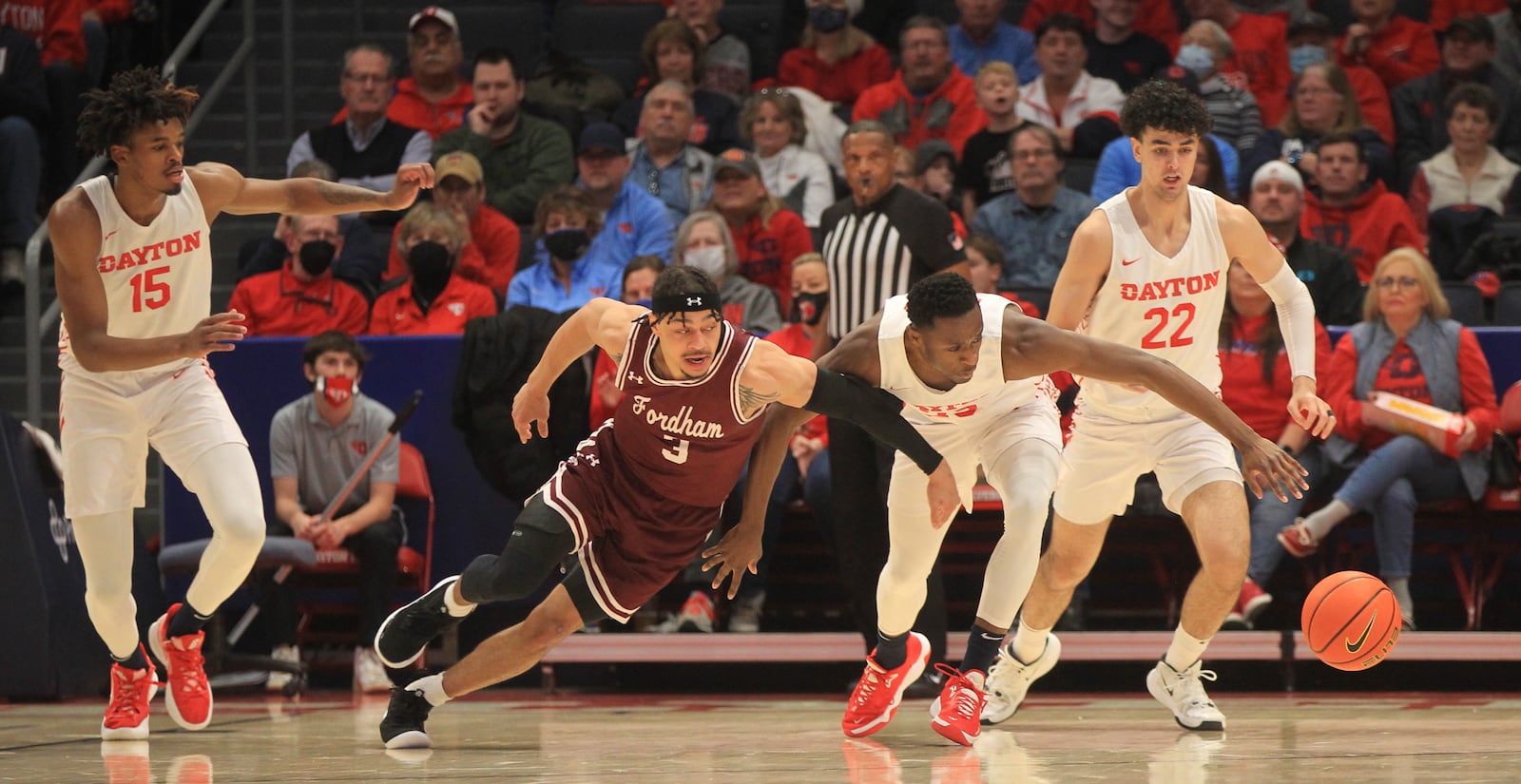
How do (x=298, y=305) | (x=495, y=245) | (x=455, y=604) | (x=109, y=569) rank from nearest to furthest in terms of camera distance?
(x=455, y=604)
(x=109, y=569)
(x=298, y=305)
(x=495, y=245)

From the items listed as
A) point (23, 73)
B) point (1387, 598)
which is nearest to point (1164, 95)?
point (1387, 598)

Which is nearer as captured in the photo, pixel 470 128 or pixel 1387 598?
pixel 1387 598

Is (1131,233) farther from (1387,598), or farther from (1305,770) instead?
(1305,770)

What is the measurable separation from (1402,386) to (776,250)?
315 cm

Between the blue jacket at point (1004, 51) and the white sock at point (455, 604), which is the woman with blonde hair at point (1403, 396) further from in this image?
the white sock at point (455, 604)

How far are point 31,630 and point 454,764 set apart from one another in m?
3.66

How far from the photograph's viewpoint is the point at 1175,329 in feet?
19.8

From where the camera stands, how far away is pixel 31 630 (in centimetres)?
805

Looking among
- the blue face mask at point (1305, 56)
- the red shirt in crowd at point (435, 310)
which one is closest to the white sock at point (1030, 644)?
the red shirt in crowd at point (435, 310)

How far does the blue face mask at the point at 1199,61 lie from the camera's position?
33.2 feet

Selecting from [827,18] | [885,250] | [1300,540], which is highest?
[827,18]

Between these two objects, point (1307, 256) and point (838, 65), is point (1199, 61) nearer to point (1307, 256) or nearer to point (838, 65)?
point (1307, 256)

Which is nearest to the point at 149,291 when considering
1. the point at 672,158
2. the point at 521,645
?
the point at 521,645

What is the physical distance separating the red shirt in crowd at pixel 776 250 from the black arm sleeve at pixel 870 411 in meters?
3.87
